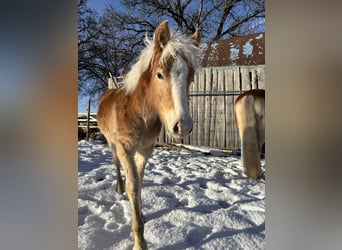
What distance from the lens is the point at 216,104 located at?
0.83 m

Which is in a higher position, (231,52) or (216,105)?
(231,52)

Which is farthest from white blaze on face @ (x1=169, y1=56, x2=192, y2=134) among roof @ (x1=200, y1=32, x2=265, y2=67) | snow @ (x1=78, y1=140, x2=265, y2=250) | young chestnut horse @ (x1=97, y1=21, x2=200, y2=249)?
snow @ (x1=78, y1=140, x2=265, y2=250)

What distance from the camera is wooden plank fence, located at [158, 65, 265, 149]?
761 mm

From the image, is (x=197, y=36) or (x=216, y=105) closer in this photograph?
(x=197, y=36)

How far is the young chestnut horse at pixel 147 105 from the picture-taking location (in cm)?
57

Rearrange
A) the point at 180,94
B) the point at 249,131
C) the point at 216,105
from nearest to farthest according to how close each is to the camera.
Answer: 1. the point at 180,94
2. the point at 249,131
3. the point at 216,105

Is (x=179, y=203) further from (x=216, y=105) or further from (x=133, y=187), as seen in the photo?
(x=216, y=105)

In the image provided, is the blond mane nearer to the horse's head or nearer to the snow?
the horse's head

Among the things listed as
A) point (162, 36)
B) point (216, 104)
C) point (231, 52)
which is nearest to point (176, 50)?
point (162, 36)

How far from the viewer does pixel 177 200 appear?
0.92 meters

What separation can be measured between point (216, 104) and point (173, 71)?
29 centimetres

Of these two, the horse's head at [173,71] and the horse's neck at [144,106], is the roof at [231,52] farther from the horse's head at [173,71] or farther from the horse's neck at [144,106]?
the horse's neck at [144,106]
